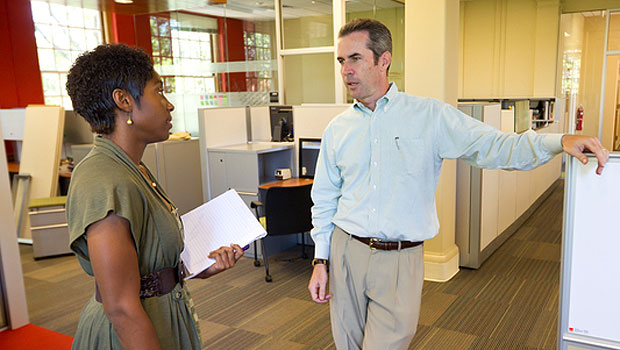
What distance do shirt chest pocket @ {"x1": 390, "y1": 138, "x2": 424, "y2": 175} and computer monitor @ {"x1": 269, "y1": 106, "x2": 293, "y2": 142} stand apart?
3.39m

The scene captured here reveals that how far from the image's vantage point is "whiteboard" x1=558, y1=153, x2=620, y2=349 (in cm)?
116

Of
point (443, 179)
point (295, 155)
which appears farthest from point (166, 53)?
point (443, 179)

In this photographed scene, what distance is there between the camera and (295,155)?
4656 millimetres

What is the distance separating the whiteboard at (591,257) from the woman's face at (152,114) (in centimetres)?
102

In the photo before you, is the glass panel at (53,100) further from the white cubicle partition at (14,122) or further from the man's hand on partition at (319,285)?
the man's hand on partition at (319,285)

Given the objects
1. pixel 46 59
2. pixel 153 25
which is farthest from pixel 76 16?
pixel 153 25

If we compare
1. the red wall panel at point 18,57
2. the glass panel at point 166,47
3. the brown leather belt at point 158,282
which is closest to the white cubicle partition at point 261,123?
the glass panel at point 166,47

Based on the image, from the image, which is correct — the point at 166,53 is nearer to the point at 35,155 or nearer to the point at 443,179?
the point at 35,155

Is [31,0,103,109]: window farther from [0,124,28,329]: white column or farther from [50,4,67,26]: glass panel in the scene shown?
[0,124,28,329]: white column

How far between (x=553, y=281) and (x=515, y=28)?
270 inches

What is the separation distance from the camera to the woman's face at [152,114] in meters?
1.14

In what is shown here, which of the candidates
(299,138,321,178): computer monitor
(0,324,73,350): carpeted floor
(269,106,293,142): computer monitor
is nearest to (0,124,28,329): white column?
(0,324,73,350): carpeted floor

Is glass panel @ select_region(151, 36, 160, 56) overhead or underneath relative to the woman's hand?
overhead

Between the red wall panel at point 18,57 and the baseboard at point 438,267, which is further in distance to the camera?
the red wall panel at point 18,57
